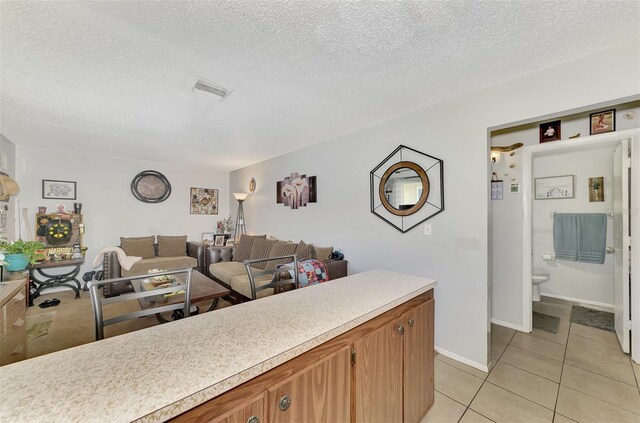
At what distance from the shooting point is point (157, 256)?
4695mm

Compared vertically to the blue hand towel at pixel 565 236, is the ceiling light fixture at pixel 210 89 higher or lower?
higher

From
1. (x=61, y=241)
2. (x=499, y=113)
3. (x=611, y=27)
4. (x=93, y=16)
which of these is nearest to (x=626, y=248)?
(x=499, y=113)

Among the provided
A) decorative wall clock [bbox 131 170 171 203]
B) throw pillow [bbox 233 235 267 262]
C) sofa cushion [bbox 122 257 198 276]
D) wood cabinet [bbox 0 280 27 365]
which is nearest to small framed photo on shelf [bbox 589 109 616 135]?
throw pillow [bbox 233 235 267 262]

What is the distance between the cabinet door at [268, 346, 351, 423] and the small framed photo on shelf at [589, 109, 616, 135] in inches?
104

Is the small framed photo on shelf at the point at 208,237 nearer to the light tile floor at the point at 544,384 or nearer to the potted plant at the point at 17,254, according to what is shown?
the potted plant at the point at 17,254

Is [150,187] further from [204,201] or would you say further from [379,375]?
[379,375]

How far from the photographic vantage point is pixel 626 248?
86.6 inches

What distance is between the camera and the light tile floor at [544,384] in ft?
5.33

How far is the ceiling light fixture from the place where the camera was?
198cm

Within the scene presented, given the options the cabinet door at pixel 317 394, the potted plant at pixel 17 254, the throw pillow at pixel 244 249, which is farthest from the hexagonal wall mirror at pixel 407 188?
the potted plant at pixel 17 254

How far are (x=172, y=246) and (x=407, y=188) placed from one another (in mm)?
4409

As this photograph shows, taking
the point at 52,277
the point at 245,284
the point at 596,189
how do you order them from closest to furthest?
the point at 245,284 → the point at 596,189 → the point at 52,277

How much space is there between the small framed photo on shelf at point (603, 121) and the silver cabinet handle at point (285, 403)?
293 cm

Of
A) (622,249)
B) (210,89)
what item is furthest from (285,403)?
(622,249)
